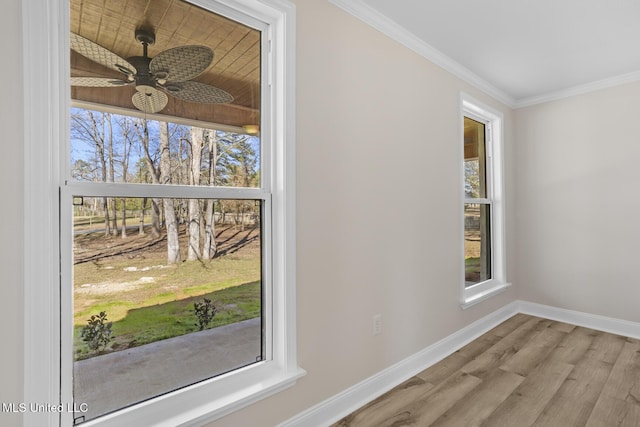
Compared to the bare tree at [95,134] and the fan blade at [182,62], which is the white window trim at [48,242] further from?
the fan blade at [182,62]

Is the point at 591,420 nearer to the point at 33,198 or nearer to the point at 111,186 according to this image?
the point at 111,186

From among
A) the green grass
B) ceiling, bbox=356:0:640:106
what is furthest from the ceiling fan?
ceiling, bbox=356:0:640:106

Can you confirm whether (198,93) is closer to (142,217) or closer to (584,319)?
(142,217)

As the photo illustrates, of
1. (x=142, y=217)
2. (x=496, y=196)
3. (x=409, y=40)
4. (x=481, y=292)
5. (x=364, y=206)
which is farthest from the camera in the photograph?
(x=496, y=196)

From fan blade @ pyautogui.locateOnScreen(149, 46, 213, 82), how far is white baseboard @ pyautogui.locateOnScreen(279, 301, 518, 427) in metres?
1.74

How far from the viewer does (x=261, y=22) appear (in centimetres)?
161

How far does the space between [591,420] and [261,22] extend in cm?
285

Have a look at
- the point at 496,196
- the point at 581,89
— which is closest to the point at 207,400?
the point at 496,196

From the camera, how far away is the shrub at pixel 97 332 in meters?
1.20

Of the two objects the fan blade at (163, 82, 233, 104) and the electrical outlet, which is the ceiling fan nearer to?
the fan blade at (163, 82, 233, 104)

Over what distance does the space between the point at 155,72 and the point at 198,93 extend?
19 cm

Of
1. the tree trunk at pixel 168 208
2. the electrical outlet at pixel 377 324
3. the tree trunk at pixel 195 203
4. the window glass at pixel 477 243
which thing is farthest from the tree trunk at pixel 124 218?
the window glass at pixel 477 243

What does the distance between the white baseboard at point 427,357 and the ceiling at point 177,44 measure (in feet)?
5.22

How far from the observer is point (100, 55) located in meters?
1.21
